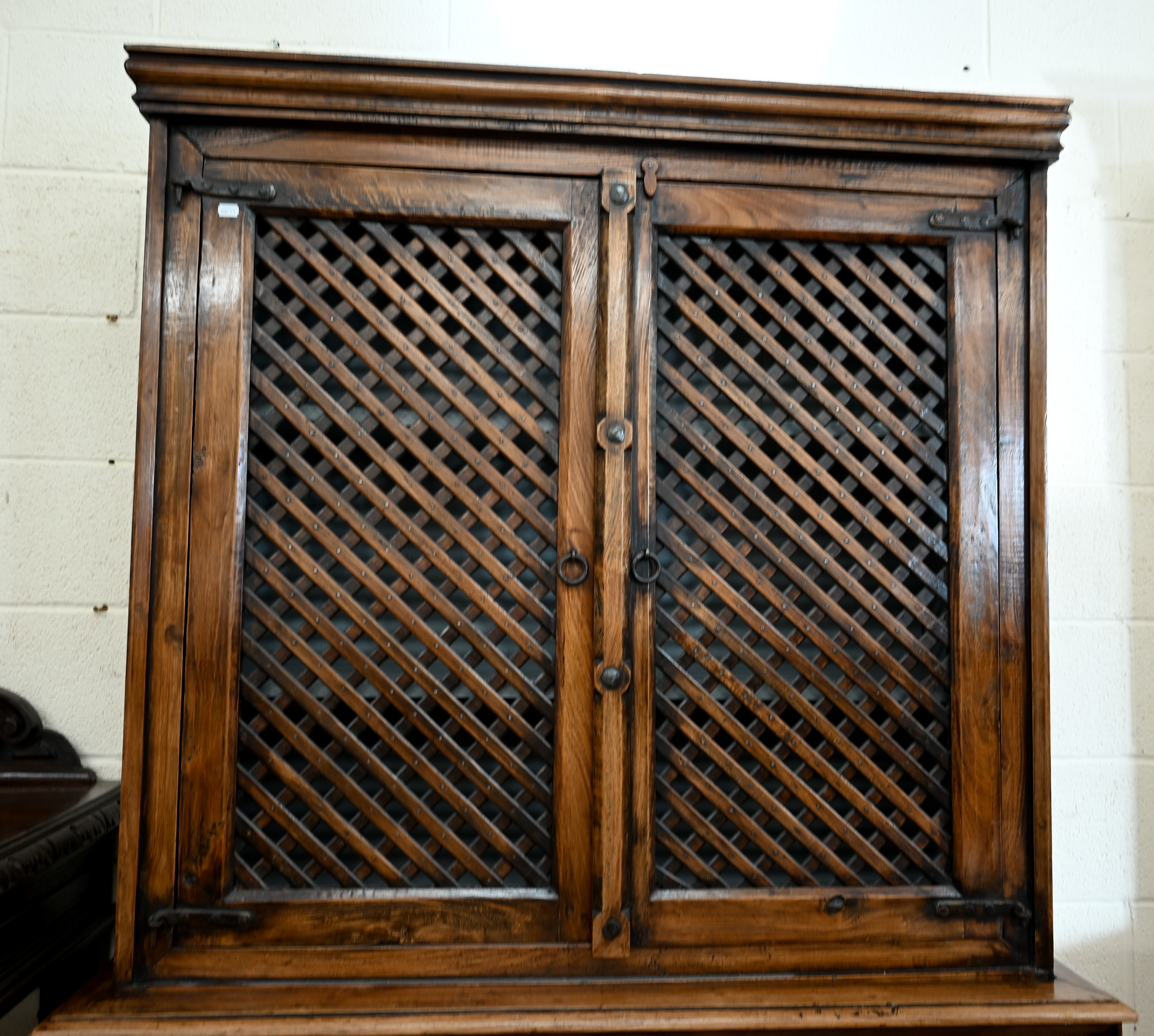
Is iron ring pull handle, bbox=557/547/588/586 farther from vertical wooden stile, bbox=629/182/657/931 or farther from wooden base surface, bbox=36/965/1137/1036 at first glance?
wooden base surface, bbox=36/965/1137/1036

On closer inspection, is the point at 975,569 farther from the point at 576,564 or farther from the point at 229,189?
the point at 229,189

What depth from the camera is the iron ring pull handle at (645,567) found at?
1260 millimetres

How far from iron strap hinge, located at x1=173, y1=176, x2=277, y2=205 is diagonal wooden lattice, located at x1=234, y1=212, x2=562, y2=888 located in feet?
0.14

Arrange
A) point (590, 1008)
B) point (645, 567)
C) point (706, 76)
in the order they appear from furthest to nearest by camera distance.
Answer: point (706, 76), point (645, 567), point (590, 1008)

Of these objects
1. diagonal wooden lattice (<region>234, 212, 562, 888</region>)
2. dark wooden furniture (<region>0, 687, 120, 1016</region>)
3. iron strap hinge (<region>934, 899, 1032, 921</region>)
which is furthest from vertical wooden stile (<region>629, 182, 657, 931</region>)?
dark wooden furniture (<region>0, 687, 120, 1016</region>)

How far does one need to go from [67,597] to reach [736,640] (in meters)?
1.29

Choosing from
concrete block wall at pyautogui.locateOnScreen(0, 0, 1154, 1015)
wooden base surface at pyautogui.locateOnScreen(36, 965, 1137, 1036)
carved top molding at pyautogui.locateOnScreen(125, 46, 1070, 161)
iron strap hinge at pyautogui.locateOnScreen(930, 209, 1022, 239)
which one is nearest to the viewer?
wooden base surface at pyautogui.locateOnScreen(36, 965, 1137, 1036)

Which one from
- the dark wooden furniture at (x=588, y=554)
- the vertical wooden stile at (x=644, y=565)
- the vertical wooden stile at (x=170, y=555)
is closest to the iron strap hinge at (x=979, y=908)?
the dark wooden furniture at (x=588, y=554)

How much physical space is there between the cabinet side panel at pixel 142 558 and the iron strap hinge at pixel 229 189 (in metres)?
0.03

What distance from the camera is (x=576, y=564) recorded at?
1.26m

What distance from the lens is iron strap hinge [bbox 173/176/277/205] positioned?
1.24 meters

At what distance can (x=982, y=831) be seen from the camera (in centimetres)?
128

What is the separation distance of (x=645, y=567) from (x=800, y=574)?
9.8 inches

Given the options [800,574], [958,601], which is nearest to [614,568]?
[800,574]
